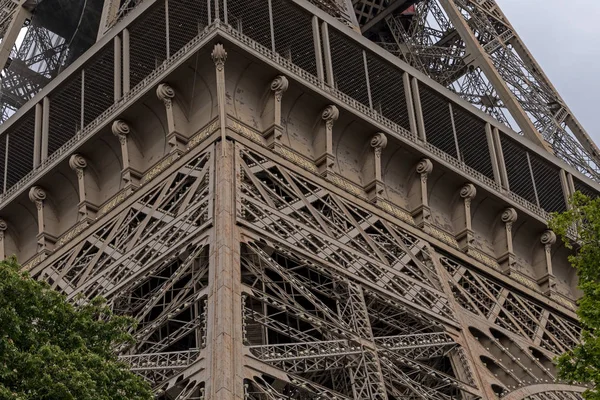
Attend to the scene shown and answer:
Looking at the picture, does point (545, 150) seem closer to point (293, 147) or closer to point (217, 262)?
point (293, 147)

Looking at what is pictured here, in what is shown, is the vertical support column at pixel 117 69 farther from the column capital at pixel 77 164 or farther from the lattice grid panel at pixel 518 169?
the lattice grid panel at pixel 518 169

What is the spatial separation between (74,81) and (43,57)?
1400 centimetres

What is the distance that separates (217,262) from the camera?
1166 inches

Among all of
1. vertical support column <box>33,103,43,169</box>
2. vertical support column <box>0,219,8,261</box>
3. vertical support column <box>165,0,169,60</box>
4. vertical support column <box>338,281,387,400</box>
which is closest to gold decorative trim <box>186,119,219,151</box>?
vertical support column <box>165,0,169,60</box>

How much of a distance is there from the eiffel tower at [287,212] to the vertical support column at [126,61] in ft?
0.23

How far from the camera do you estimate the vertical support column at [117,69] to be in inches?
1497

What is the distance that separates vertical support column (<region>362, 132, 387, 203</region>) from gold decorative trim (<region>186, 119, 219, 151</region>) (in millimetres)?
4424

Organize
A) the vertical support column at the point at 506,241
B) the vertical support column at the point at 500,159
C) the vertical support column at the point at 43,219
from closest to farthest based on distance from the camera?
the vertical support column at the point at 43,219, the vertical support column at the point at 506,241, the vertical support column at the point at 500,159

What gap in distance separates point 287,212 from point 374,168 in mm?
4939

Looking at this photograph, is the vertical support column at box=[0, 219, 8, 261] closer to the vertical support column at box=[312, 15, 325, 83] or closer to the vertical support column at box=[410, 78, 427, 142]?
the vertical support column at box=[312, 15, 325, 83]

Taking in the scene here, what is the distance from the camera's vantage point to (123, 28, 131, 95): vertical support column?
37734mm

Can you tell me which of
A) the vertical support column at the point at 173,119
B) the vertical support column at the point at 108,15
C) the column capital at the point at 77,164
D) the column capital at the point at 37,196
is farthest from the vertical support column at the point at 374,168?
the vertical support column at the point at 108,15

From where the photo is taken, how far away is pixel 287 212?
3359cm

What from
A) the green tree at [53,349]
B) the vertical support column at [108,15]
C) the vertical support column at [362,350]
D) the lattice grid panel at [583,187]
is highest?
the vertical support column at [108,15]
